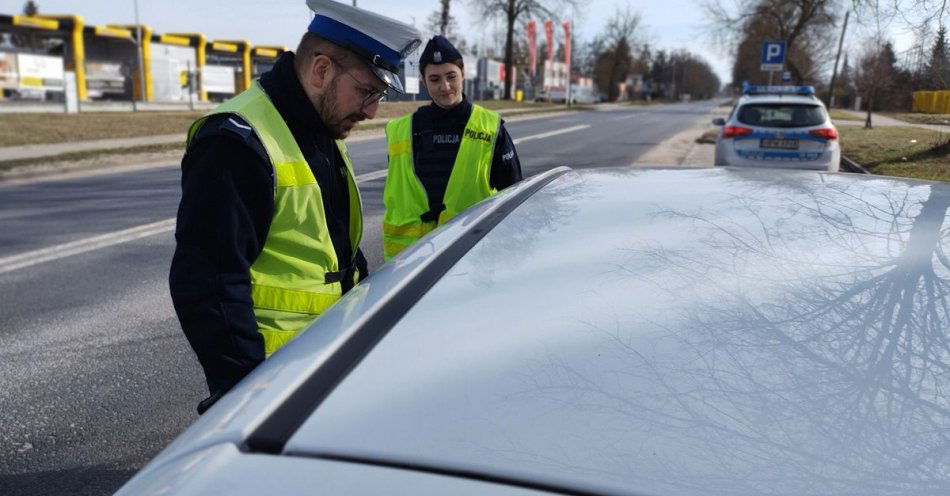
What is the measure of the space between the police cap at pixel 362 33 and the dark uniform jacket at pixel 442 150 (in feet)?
5.29

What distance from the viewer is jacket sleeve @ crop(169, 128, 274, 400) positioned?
1.63 metres

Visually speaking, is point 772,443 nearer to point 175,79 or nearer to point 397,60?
point 397,60

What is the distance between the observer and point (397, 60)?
1.90 metres

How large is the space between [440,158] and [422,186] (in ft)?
0.57

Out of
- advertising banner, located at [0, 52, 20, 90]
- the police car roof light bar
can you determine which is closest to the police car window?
the police car roof light bar

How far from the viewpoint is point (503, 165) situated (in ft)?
11.7

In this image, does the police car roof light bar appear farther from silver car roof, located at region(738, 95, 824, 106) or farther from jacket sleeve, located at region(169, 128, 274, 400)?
jacket sleeve, located at region(169, 128, 274, 400)

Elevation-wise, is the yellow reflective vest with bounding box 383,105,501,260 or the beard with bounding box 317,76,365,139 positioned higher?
the beard with bounding box 317,76,365,139

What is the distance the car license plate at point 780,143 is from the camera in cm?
979

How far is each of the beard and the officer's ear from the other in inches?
0.6

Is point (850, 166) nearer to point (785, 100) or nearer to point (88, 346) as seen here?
point (785, 100)

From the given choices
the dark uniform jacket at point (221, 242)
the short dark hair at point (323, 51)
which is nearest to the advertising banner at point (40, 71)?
the short dark hair at point (323, 51)

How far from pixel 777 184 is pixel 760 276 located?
846mm

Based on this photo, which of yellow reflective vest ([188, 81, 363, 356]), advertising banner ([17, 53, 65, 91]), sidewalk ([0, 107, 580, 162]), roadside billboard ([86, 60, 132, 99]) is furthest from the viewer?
roadside billboard ([86, 60, 132, 99])
